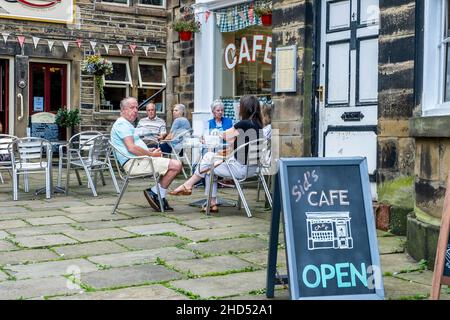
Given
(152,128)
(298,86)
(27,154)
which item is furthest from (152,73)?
(298,86)

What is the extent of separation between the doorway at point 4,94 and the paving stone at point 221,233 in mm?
10500

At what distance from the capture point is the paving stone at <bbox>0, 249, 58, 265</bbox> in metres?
4.68

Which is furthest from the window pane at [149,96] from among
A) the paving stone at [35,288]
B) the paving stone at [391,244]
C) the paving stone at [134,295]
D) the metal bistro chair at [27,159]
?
the paving stone at [134,295]

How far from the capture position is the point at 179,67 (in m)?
11.5

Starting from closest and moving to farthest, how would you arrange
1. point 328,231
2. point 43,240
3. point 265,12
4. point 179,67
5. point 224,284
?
point 328,231 < point 224,284 < point 43,240 < point 265,12 < point 179,67

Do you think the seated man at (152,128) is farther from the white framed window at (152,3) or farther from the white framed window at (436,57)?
the white framed window at (152,3)

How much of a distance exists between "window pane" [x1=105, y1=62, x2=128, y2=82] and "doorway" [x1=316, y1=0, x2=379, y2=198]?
408 inches

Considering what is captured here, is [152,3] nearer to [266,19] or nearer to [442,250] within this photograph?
[266,19]

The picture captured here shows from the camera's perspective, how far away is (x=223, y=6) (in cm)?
1050

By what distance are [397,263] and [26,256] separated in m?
2.76

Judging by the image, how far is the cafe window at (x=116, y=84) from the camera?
16594 millimetres

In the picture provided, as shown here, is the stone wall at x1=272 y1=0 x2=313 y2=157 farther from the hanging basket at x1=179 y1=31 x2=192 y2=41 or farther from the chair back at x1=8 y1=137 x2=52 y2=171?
the hanging basket at x1=179 y1=31 x2=192 y2=41
